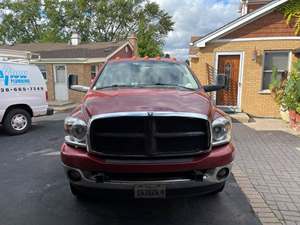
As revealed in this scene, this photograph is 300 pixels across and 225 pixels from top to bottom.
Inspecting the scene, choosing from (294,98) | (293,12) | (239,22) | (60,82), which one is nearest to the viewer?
(294,98)

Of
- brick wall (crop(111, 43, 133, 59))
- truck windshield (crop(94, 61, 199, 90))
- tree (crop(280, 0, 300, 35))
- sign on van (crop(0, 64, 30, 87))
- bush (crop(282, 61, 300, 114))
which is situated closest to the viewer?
truck windshield (crop(94, 61, 199, 90))

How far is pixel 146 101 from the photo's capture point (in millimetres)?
2990

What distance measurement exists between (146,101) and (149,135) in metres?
0.44

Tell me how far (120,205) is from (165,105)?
157 cm

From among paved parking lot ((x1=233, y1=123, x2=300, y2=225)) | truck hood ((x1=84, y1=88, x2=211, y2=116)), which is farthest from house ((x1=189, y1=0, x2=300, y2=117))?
truck hood ((x1=84, y1=88, x2=211, y2=116))

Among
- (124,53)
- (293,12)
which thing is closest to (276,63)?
(293,12)

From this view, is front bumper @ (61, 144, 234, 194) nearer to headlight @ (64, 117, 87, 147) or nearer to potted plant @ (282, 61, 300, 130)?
headlight @ (64, 117, 87, 147)

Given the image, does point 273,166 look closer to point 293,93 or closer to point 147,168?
point 147,168

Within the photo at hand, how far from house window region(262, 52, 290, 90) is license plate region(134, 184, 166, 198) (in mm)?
9237

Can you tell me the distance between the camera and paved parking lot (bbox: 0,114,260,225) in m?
3.25

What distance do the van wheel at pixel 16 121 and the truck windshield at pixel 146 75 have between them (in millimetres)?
4584

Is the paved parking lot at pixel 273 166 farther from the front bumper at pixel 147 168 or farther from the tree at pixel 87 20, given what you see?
the tree at pixel 87 20

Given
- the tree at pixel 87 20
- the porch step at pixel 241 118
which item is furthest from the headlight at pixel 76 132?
the tree at pixel 87 20

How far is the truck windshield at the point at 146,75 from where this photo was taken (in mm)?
3998
